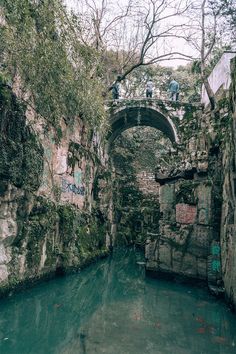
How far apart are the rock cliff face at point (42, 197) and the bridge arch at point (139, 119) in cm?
428

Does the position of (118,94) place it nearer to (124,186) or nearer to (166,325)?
(124,186)

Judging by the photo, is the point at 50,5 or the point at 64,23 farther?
the point at 64,23

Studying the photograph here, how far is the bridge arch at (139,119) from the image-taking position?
1476 cm

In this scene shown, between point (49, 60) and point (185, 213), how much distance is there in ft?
15.8

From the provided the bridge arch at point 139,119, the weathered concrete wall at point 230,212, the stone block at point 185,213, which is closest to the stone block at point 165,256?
the stone block at point 185,213

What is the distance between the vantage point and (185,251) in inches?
293

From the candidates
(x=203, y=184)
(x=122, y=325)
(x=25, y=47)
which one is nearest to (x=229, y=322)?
(x=122, y=325)

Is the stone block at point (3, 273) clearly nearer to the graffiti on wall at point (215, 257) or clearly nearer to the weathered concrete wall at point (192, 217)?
the weathered concrete wall at point (192, 217)

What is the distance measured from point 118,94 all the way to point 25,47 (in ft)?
32.3

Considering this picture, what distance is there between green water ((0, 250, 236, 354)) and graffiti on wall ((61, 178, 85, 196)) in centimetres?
254

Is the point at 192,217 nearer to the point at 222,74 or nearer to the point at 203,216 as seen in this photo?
the point at 203,216

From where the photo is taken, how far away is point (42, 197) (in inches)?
280

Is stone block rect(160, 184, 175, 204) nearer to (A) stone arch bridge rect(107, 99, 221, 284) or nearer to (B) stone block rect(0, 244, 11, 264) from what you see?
(A) stone arch bridge rect(107, 99, 221, 284)

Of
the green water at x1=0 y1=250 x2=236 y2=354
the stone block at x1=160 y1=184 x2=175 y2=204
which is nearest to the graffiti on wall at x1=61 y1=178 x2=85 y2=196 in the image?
the green water at x1=0 y1=250 x2=236 y2=354
